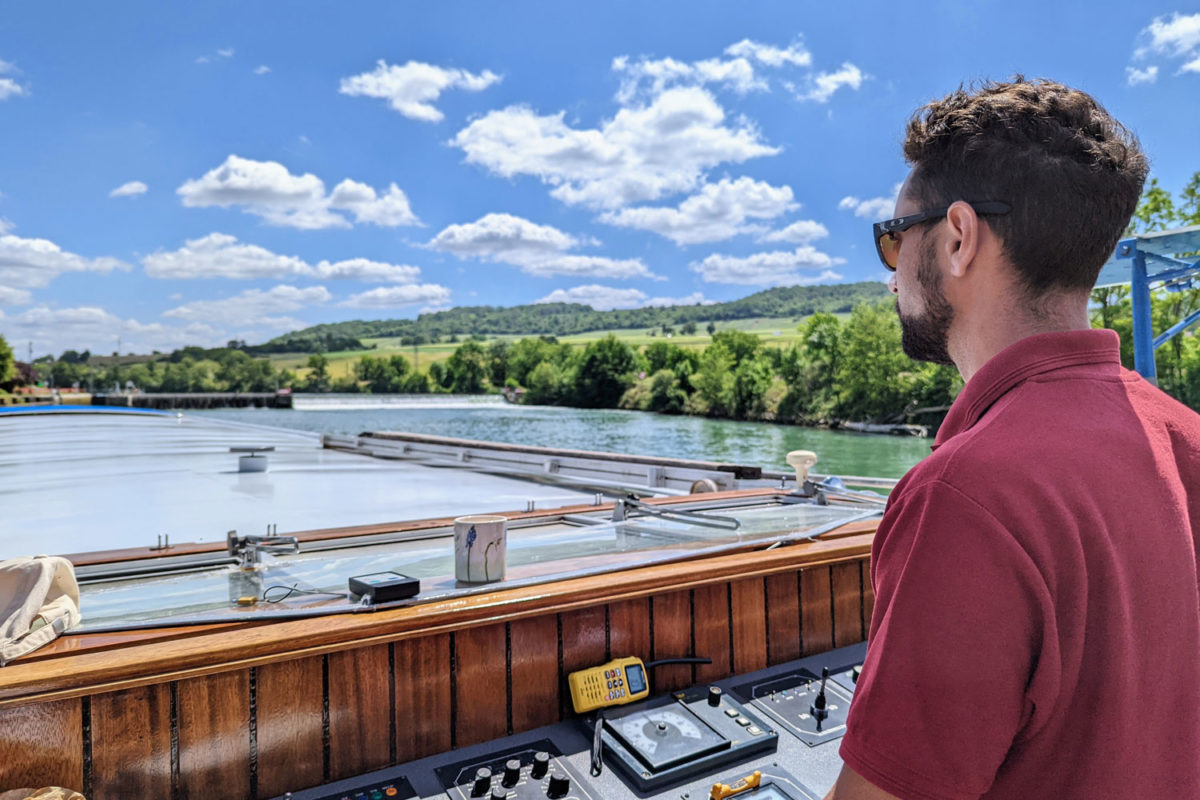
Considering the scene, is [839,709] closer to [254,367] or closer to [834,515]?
[834,515]

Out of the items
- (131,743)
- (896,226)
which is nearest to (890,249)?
(896,226)

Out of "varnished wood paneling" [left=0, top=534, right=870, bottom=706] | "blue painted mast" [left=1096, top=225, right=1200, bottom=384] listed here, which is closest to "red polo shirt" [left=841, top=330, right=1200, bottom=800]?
"varnished wood paneling" [left=0, top=534, right=870, bottom=706]

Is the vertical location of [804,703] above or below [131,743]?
below

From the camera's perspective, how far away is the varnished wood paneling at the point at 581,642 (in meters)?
1.56

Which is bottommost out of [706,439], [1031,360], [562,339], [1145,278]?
[706,439]

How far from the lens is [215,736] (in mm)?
1229

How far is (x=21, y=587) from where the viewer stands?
1.24 metres

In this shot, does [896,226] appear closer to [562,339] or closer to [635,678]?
[635,678]

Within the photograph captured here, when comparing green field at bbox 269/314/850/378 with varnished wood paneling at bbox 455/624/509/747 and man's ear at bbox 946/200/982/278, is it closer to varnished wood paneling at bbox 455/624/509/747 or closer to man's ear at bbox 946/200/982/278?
varnished wood paneling at bbox 455/624/509/747

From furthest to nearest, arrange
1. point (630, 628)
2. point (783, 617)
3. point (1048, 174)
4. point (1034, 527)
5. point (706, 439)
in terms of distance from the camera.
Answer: point (706, 439) → point (783, 617) → point (630, 628) → point (1048, 174) → point (1034, 527)

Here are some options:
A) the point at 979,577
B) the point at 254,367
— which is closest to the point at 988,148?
the point at 979,577

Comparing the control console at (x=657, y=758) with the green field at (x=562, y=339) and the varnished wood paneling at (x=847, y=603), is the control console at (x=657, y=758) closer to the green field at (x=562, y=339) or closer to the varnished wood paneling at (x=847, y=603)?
the varnished wood paneling at (x=847, y=603)

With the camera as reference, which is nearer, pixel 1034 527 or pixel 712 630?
pixel 1034 527

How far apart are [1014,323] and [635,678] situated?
1152 millimetres
